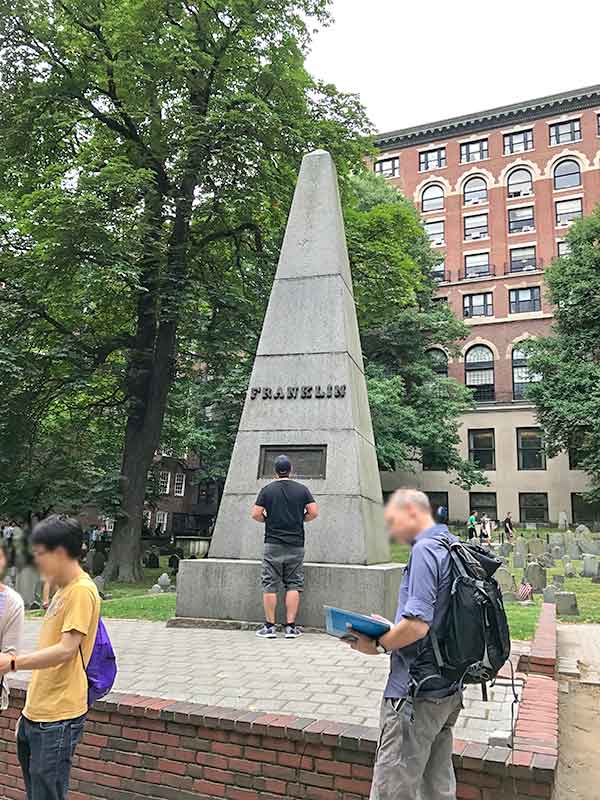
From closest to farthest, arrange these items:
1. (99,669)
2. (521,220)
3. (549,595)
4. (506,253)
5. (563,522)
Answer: (99,669)
(549,595)
(563,522)
(506,253)
(521,220)

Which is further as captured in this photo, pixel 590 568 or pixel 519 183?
pixel 519 183

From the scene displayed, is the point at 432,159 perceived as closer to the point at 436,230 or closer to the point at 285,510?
the point at 436,230

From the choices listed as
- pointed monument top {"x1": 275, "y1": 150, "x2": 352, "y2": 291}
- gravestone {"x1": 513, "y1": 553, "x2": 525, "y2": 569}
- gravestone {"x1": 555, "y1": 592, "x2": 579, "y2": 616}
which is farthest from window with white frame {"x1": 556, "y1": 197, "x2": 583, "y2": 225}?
pointed monument top {"x1": 275, "y1": 150, "x2": 352, "y2": 291}

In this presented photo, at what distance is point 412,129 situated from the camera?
5031cm

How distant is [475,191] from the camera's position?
1918 inches

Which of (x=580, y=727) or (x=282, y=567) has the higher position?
(x=282, y=567)

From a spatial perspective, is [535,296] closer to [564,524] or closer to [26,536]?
[564,524]

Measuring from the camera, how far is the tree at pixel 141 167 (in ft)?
52.0

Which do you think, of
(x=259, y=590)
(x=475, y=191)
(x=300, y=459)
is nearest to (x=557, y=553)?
(x=300, y=459)

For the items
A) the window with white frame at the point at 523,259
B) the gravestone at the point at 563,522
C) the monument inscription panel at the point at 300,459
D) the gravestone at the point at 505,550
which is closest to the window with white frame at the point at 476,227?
the window with white frame at the point at 523,259

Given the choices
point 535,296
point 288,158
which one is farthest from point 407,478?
point 288,158

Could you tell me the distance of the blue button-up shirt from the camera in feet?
9.18

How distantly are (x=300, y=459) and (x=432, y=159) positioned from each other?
154 feet

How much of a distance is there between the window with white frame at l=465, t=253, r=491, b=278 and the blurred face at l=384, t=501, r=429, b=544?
46635mm
